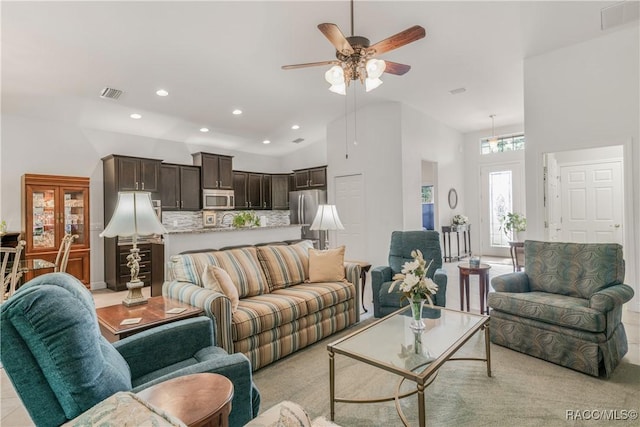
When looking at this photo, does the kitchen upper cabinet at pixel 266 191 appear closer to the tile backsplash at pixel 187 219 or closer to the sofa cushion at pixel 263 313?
the tile backsplash at pixel 187 219

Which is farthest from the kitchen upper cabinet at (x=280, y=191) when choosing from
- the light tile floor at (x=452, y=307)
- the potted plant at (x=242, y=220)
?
the light tile floor at (x=452, y=307)

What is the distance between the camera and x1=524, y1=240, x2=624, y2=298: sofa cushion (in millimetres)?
2707

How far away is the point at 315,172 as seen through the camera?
738 cm

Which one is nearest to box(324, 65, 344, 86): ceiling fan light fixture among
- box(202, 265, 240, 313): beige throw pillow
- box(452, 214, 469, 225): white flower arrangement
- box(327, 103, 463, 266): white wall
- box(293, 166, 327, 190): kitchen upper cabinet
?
box(202, 265, 240, 313): beige throw pillow

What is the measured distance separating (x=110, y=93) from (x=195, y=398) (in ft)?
15.5

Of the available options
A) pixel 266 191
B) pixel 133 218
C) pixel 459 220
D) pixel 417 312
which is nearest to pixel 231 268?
pixel 133 218

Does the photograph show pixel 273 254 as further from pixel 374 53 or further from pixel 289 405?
pixel 289 405

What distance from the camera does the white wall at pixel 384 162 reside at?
18.4 feet

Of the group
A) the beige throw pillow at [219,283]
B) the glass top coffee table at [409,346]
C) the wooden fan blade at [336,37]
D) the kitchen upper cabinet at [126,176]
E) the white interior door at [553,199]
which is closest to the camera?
the glass top coffee table at [409,346]

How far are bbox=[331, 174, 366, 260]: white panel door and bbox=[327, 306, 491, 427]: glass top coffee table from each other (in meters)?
3.52

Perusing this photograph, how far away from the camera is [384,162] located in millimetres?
5754

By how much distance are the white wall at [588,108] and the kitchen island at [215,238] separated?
11.8ft

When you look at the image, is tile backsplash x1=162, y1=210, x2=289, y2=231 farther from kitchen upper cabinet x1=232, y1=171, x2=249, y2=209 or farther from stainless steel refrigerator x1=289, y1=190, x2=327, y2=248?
stainless steel refrigerator x1=289, y1=190, x2=327, y2=248

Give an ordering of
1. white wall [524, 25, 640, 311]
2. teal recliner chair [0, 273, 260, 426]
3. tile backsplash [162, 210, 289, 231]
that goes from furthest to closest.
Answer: tile backsplash [162, 210, 289, 231], white wall [524, 25, 640, 311], teal recliner chair [0, 273, 260, 426]
